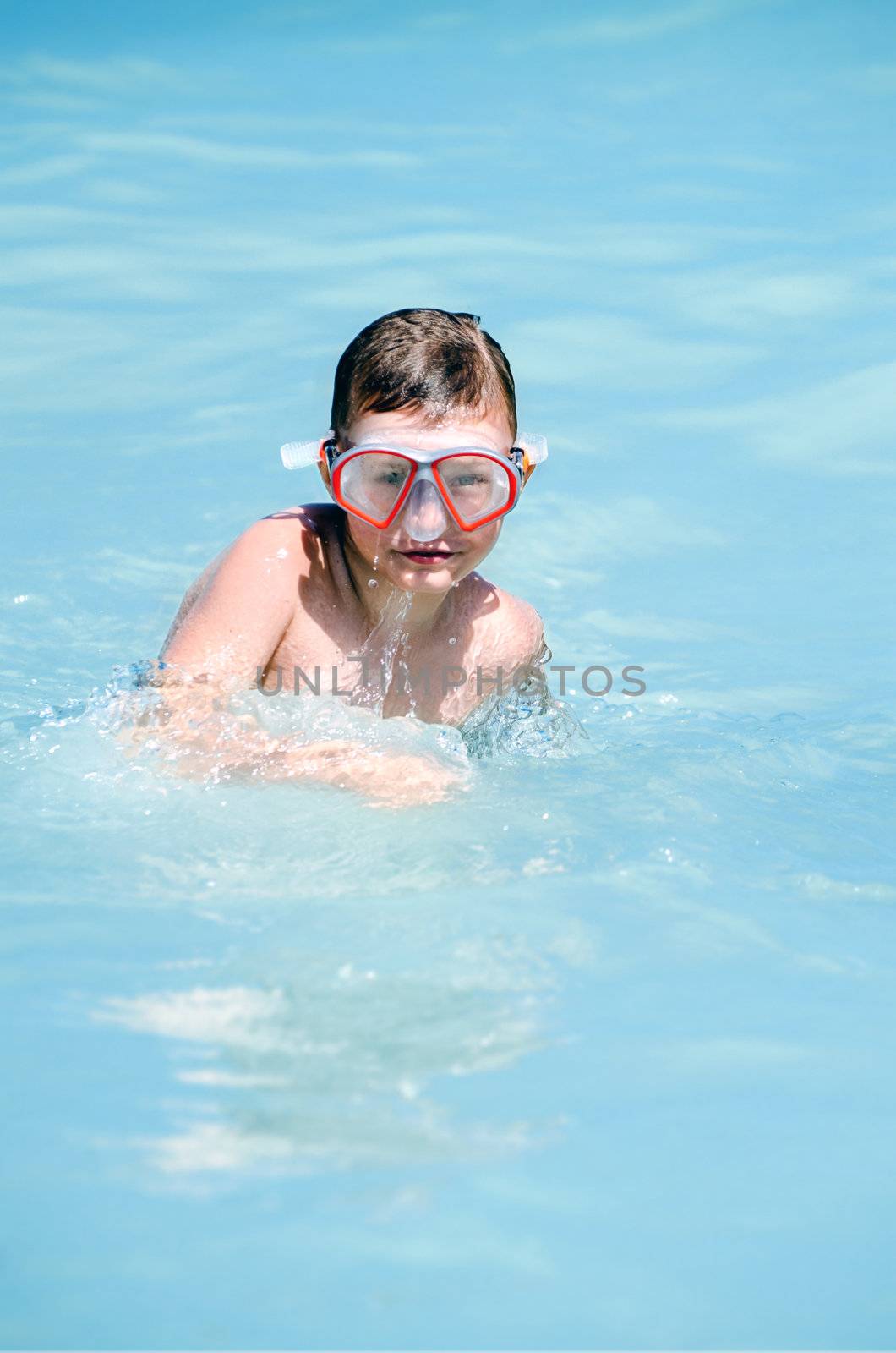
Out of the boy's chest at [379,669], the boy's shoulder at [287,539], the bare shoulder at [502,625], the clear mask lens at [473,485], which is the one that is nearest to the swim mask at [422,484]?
the clear mask lens at [473,485]

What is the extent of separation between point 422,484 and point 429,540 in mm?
149

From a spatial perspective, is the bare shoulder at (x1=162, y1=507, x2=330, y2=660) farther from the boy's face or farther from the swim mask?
the swim mask

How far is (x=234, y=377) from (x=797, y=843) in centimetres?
458

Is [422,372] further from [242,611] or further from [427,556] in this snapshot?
[242,611]

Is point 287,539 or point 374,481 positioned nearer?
point 374,481

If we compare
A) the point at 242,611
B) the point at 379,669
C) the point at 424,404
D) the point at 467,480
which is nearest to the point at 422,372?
the point at 424,404

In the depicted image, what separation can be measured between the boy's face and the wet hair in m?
0.03

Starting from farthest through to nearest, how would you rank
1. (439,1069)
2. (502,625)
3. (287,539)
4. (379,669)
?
(502,625), (379,669), (287,539), (439,1069)

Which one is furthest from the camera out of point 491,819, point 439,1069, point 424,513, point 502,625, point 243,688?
point 502,625

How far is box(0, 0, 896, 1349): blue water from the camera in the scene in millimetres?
1958

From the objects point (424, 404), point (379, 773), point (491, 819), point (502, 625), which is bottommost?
point (491, 819)

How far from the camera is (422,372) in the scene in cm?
351

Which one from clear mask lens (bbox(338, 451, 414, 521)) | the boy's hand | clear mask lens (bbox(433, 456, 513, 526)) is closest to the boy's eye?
clear mask lens (bbox(433, 456, 513, 526))

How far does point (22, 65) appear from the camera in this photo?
10602mm
